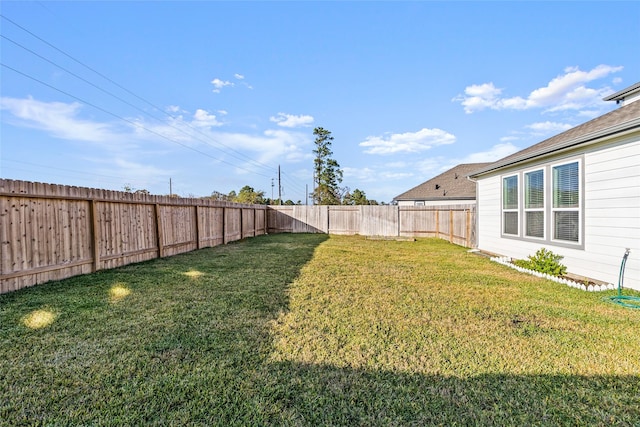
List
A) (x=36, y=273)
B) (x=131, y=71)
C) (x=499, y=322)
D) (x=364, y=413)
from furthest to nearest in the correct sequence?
(x=131, y=71) → (x=36, y=273) → (x=499, y=322) → (x=364, y=413)

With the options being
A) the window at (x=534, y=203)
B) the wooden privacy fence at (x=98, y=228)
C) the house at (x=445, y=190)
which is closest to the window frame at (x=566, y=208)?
the window at (x=534, y=203)

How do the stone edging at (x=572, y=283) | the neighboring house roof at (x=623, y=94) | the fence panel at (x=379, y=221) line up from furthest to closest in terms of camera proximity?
the fence panel at (x=379, y=221), the neighboring house roof at (x=623, y=94), the stone edging at (x=572, y=283)

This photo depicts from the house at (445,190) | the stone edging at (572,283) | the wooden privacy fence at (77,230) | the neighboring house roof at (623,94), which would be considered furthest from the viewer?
the house at (445,190)

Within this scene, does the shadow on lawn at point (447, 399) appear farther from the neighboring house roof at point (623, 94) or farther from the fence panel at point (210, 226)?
the fence panel at point (210, 226)

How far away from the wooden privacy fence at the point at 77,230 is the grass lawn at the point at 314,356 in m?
0.50

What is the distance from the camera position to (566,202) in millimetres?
5453

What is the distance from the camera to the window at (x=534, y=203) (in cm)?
609

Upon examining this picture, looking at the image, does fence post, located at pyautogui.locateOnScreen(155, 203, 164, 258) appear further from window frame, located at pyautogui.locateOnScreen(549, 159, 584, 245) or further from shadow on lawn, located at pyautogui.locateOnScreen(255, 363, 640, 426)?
window frame, located at pyautogui.locateOnScreen(549, 159, 584, 245)

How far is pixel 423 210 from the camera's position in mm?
13586

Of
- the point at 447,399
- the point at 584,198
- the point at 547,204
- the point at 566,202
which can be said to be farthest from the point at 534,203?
the point at 447,399

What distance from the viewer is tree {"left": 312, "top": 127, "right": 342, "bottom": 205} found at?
2884 cm

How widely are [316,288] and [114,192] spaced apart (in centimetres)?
459

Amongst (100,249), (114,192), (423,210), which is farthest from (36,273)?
(423,210)

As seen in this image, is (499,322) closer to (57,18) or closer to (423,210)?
(423,210)
